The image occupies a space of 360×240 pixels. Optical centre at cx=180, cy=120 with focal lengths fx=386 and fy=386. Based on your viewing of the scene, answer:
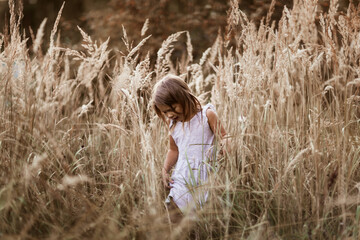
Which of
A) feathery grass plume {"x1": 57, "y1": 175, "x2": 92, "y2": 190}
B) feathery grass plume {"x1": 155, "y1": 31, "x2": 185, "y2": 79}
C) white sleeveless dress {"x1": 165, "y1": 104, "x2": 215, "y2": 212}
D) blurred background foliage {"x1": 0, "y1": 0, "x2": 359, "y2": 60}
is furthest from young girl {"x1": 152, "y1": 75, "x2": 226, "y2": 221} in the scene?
blurred background foliage {"x1": 0, "y1": 0, "x2": 359, "y2": 60}

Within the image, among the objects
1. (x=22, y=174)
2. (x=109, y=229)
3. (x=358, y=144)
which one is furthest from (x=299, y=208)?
(x=22, y=174)

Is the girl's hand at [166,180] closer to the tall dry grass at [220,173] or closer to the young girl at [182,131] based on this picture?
the young girl at [182,131]

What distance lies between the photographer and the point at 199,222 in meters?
1.78

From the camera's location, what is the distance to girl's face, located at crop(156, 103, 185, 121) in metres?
2.14

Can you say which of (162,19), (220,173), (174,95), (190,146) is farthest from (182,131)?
(162,19)

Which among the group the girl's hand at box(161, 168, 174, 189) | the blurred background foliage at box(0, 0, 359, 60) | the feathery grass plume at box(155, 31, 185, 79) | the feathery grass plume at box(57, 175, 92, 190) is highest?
the blurred background foliage at box(0, 0, 359, 60)

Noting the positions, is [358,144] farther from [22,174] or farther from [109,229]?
[22,174]

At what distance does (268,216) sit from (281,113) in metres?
0.63

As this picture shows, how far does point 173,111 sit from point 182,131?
0.16 metres

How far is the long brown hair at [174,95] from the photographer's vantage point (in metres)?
2.12

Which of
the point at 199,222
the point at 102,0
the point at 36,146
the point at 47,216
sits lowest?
the point at 199,222

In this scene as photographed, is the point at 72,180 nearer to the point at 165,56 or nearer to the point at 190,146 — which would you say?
the point at 190,146

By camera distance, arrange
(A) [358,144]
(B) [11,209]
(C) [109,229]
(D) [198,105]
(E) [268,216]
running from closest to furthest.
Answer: (C) [109,229] < (B) [11,209] < (E) [268,216] < (A) [358,144] < (D) [198,105]

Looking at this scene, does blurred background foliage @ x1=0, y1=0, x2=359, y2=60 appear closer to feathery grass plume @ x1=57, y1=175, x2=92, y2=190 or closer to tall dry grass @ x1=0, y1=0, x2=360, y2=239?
tall dry grass @ x1=0, y1=0, x2=360, y2=239
